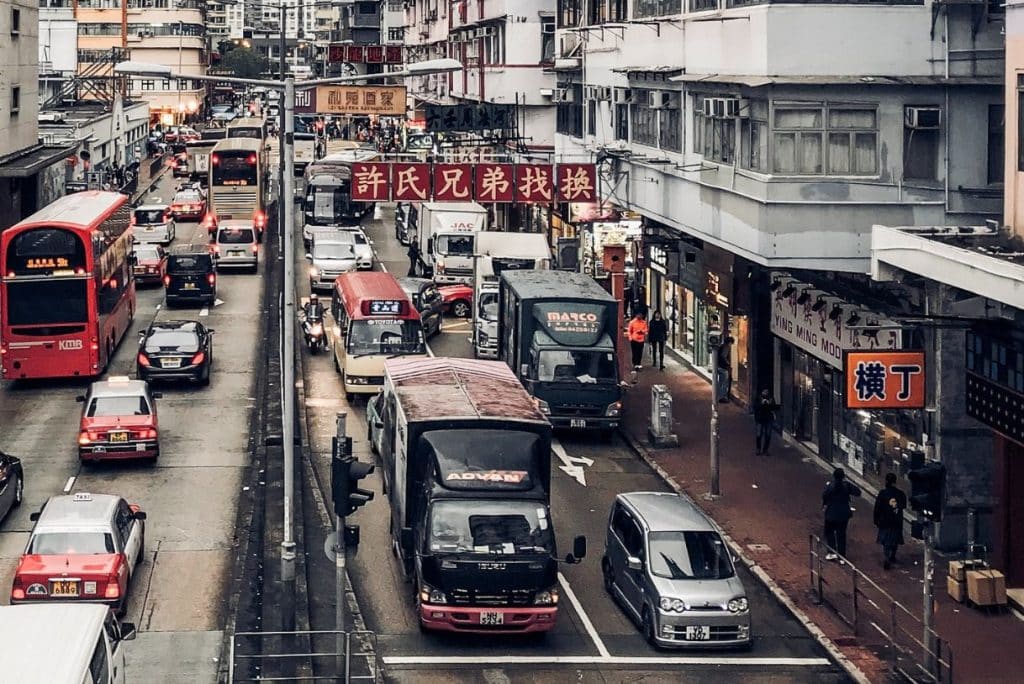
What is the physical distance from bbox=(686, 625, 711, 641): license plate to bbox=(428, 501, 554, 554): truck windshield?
2.20 m

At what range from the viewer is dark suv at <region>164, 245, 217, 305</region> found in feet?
182

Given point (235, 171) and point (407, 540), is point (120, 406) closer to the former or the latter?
point (407, 540)

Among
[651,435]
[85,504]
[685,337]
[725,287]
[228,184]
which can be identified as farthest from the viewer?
[228,184]

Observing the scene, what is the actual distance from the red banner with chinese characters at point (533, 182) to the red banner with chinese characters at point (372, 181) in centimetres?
333

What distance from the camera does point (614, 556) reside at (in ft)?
85.3

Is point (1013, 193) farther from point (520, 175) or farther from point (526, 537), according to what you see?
point (520, 175)

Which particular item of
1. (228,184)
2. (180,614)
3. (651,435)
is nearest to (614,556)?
(180,614)

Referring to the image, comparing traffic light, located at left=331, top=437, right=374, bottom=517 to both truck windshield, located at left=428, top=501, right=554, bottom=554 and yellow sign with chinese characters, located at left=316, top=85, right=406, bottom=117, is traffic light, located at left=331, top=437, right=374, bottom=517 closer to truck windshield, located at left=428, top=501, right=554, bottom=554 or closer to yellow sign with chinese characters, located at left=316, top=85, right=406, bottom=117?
truck windshield, located at left=428, top=501, right=554, bottom=554

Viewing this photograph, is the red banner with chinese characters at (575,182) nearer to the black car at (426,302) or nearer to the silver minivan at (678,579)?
the black car at (426,302)

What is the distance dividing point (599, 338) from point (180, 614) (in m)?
15.0

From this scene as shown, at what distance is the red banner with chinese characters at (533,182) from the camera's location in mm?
41406

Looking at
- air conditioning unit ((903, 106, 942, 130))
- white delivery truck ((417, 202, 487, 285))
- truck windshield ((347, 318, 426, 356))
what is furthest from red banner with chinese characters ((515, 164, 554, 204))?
white delivery truck ((417, 202, 487, 285))

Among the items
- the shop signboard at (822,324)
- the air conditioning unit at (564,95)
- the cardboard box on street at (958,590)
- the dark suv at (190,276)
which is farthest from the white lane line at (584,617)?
the dark suv at (190,276)

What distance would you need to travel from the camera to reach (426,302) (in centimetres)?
5072
